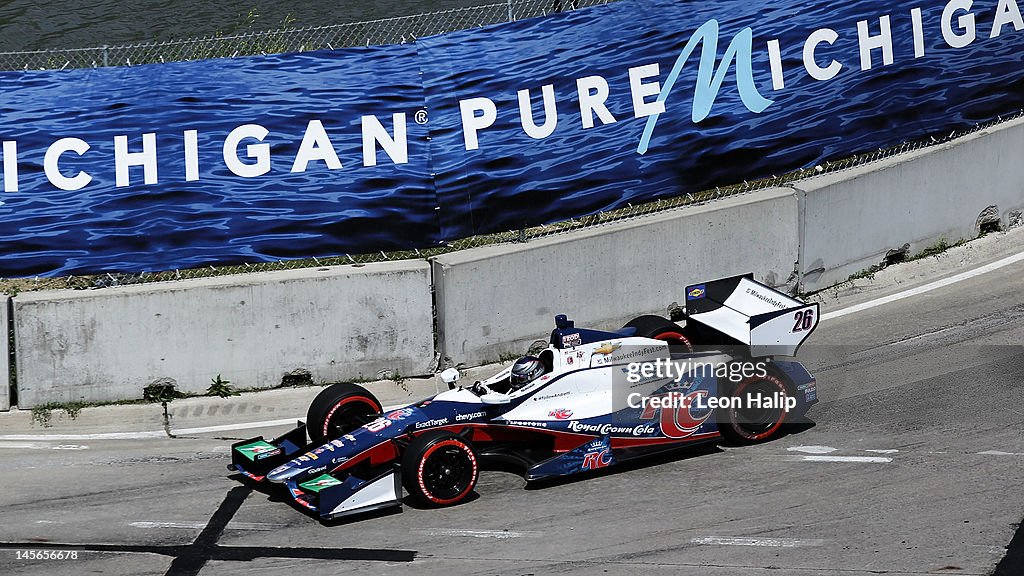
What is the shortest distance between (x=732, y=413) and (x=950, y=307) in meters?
3.96

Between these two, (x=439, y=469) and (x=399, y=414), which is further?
(x=399, y=414)

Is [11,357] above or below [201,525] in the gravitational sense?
above

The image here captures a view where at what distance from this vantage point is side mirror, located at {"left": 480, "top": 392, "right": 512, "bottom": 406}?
9.15 m

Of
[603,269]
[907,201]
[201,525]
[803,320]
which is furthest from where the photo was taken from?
[907,201]

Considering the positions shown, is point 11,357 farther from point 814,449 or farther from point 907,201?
point 907,201

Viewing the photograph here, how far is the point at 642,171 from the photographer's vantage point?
12.2 meters

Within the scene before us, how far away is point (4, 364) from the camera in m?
10.5

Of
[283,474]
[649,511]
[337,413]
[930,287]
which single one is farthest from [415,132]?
[930,287]

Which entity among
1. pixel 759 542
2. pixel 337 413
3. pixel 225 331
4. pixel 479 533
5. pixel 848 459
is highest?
pixel 225 331

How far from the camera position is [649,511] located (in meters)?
8.48

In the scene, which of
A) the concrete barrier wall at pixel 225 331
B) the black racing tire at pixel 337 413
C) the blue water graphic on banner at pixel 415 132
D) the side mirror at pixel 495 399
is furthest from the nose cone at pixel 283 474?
the blue water graphic on banner at pixel 415 132

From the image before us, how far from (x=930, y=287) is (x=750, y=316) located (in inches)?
150

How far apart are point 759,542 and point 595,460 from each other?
1544 mm

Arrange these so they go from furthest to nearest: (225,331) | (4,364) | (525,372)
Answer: (225,331), (4,364), (525,372)
